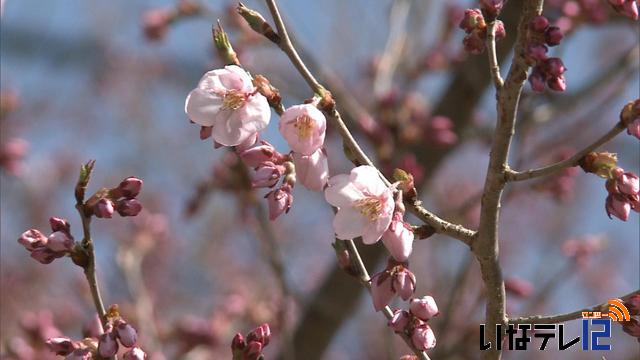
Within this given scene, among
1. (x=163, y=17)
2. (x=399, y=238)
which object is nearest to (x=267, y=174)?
(x=399, y=238)

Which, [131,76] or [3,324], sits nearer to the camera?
[3,324]

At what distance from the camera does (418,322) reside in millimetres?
Answer: 1656

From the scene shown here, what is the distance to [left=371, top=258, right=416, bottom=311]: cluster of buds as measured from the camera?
1.61 m

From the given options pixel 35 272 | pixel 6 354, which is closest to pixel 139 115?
pixel 35 272

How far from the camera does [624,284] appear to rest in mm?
8109

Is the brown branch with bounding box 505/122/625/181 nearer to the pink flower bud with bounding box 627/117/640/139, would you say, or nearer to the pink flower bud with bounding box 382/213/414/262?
the pink flower bud with bounding box 627/117/640/139

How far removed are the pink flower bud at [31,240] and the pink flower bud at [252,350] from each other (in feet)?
1.59

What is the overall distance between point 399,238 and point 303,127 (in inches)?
11.3

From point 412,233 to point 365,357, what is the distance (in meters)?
4.84

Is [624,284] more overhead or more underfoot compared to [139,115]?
more underfoot

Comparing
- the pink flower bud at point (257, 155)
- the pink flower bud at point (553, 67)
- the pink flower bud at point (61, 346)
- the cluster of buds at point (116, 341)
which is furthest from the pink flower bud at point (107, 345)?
the pink flower bud at point (553, 67)

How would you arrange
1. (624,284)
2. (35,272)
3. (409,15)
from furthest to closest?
(624,284)
(35,272)
(409,15)

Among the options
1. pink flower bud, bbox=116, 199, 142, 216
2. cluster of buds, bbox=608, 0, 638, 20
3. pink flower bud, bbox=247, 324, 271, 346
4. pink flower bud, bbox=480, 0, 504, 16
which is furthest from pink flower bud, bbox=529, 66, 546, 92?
pink flower bud, bbox=116, 199, 142, 216

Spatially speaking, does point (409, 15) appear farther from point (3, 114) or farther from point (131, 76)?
point (131, 76)
